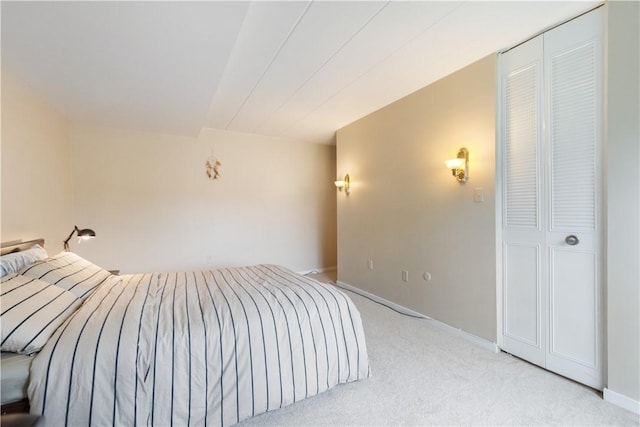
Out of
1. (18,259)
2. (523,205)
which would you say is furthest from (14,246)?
(523,205)

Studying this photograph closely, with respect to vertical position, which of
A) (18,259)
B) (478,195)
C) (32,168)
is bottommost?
(18,259)

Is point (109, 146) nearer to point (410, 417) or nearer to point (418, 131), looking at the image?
point (418, 131)

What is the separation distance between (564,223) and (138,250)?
15.8 ft

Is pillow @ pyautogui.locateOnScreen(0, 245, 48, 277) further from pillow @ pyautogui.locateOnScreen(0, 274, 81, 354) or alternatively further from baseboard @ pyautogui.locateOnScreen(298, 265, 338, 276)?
baseboard @ pyautogui.locateOnScreen(298, 265, 338, 276)

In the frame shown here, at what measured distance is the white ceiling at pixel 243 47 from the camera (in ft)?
5.26

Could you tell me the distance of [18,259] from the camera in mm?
1753

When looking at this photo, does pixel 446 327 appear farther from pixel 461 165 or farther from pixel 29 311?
pixel 29 311

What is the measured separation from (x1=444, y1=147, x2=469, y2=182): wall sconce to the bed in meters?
1.65

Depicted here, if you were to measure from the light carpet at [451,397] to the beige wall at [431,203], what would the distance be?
0.44 m

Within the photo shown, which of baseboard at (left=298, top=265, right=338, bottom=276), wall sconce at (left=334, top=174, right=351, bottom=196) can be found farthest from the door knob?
baseboard at (left=298, top=265, right=338, bottom=276)

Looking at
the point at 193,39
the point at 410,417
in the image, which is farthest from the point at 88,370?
the point at 193,39

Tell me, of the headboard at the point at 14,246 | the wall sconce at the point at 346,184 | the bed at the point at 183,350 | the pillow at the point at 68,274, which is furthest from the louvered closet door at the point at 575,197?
the headboard at the point at 14,246

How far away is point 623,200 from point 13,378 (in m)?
3.32

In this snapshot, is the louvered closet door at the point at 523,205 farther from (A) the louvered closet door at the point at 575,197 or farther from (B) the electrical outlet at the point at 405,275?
(B) the electrical outlet at the point at 405,275
